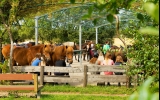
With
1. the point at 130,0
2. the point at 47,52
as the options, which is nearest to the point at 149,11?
the point at 130,0

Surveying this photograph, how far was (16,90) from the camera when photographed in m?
Answer: 12.6

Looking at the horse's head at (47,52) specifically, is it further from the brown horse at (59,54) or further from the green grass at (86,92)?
the green grass at (86,92)

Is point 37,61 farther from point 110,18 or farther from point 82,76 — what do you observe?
point 110,18

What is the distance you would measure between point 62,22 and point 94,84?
8486 millimetres

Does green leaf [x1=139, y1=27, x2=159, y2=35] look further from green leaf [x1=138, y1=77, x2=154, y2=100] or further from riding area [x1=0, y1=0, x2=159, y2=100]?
riding area [x1=0, y1=0, x2=159, y2=100]

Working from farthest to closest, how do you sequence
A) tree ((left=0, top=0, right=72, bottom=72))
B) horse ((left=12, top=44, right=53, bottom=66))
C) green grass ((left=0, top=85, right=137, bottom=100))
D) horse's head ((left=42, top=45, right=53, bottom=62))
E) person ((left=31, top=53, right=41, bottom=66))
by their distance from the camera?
horse ((left=12, top=44, right=53, bottom=66)), horse's head ((left=42, top=45, right=53, bottom=62)), person ((left=31, top=53, right=41, bottom=66)), tree ((left=0, top=0, right=72, bottom=72)), green grass ((left=0, top=85, right=137, bottom=100))

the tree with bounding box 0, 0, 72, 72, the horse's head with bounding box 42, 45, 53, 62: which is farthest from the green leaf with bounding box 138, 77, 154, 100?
the horse's head with bounding box 42, 45, 53, 62

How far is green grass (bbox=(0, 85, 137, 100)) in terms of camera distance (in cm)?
1286

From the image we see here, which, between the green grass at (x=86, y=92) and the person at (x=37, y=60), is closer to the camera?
the green grass at (x=86, y=92)

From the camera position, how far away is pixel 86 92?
14.3 metres

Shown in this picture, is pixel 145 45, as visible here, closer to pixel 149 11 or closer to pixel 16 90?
pixel 16 90

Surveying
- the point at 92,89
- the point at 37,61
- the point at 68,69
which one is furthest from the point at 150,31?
the point at 37,61

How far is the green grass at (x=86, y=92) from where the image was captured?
42.2 ft

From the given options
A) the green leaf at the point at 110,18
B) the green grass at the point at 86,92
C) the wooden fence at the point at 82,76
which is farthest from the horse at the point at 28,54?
the green leaf at the point at 110,18
